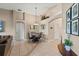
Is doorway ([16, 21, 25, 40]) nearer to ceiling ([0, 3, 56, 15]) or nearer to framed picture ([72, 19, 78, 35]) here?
ceiling ([0, 3, 56, 15])

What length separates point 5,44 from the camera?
2.62 m

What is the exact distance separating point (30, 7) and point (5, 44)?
42.5 inches

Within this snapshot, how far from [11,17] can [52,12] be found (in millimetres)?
1056

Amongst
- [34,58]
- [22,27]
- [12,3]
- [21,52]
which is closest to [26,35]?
[22,27]

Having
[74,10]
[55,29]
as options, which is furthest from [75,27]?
[55,29]

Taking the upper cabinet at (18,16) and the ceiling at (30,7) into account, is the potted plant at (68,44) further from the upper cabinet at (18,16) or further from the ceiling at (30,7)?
the upper cabinet at (18,16)

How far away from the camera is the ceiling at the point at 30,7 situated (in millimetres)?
2682

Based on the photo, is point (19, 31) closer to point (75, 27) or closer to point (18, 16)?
point (18, 16)

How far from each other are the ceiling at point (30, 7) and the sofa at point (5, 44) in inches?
29.0

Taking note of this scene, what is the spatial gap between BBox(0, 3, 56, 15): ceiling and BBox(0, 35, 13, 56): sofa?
2.41ft

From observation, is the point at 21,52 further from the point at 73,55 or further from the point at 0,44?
the point at 73,55

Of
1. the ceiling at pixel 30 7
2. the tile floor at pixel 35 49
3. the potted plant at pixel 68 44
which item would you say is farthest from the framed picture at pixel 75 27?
the ceiling at pixel 30 7

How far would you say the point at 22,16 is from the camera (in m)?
2.89

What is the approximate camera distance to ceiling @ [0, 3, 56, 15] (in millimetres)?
2682
